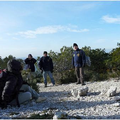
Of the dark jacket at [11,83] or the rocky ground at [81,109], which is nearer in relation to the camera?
the rocky ground at [81,109]

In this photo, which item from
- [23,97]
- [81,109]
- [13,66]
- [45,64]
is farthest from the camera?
[45,64]

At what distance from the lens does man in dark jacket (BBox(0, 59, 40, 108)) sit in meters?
Result: 4.73

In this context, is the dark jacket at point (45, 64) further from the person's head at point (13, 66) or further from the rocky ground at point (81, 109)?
the person's head at point (13, 66)

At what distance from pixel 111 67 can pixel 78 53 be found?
350 cm

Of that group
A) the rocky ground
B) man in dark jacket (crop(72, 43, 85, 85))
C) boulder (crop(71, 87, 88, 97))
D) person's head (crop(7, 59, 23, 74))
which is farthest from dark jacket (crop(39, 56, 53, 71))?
person's head (crop(7, 59, 23, 74))

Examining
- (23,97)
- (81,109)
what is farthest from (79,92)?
(23,97)

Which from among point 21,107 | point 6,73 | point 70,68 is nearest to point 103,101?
point 21,107

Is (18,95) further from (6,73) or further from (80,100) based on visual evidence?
(80,100)

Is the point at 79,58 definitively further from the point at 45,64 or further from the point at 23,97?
the point at 23,97

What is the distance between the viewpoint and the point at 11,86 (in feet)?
15.5

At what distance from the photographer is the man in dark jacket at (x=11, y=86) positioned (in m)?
4.73

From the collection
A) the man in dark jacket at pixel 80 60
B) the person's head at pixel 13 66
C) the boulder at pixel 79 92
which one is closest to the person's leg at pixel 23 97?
the person's head at pixel 13 66

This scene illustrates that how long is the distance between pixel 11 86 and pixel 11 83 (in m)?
0.07

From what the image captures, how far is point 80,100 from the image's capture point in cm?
560
